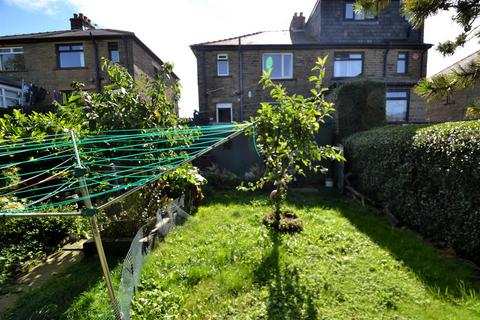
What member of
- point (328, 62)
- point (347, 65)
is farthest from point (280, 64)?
point (347, 65)

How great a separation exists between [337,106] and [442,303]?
6.43 meters

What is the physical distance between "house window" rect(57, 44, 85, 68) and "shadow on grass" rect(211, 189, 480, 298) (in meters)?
13.4

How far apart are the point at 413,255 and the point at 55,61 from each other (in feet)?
58.2

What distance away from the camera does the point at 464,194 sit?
11.2ft

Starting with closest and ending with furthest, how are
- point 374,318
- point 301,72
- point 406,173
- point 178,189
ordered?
point 374,318, point 406,173, point 178,189, point 301,72

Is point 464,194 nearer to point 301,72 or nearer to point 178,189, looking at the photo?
point 178,189

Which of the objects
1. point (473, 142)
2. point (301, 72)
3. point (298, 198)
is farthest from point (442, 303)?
point (301, 72)

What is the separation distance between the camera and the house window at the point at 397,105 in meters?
13.9

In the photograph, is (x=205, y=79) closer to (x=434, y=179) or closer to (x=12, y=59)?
(x=12, y=59)

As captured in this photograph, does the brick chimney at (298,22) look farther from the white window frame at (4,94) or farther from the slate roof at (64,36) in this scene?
the white window frame at (4,94)

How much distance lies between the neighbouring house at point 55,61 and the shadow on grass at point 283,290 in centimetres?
1352

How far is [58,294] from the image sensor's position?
110 inches

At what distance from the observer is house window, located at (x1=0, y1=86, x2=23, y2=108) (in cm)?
1361

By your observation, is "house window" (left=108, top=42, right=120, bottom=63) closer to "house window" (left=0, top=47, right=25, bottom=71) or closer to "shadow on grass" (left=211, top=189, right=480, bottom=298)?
"house window" (left=0, top=47, right=25, bottom=71)
